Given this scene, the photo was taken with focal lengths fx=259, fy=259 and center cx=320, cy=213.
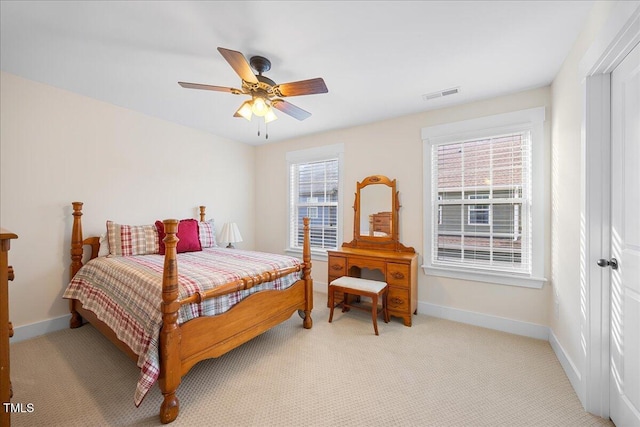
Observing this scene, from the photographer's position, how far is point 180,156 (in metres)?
3.68

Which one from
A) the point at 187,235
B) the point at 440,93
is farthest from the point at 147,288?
the point at 440,93

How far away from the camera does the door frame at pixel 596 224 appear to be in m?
1.57

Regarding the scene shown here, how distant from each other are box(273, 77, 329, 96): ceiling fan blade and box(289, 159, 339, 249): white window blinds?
6.34ft

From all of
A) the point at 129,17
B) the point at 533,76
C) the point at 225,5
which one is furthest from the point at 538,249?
the point at 129,17

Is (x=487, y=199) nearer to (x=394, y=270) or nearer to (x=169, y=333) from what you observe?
(x=394, y=270)

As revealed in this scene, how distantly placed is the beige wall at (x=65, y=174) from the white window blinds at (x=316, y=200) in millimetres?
1547

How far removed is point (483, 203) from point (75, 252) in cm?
436

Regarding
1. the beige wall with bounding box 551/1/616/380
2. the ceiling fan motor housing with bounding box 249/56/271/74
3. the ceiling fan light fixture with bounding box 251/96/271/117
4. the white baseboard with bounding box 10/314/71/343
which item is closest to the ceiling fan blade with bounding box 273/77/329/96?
the ceiling fan light fixture with bounding box 251/96/271/117

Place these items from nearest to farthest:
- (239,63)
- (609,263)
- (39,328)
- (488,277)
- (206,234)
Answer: (609,263)
(239,63)
(39,328)
(488,277)
(206,234)

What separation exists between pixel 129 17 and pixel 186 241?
2.28 metres

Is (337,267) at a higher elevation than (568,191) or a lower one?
lower

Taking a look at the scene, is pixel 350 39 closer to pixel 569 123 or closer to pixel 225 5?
pixel 225 5

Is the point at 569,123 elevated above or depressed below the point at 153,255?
above

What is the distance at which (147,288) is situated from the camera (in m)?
1.82
